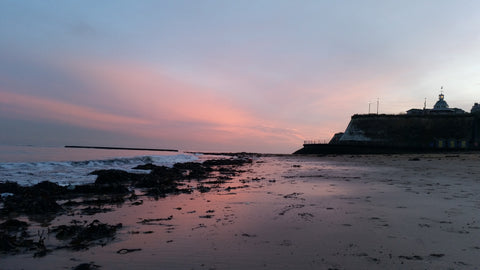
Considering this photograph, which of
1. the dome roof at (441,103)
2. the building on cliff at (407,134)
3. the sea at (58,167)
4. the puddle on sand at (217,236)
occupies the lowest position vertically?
the sea at (58,167)

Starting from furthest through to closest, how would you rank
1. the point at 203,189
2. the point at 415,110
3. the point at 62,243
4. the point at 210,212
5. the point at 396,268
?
1. the point at 415,110
2. the point at 203,189
3. the point at 210,212
4. the point at 62,243
5. the point at 396,268

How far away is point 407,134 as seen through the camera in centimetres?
5522

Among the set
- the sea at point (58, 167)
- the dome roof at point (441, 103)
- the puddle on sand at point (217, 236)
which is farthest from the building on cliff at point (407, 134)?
the puddle on sand at point (217, 236)

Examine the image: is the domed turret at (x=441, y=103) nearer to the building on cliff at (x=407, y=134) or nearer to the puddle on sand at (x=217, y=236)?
the building on cliff at (x=407, y=134)

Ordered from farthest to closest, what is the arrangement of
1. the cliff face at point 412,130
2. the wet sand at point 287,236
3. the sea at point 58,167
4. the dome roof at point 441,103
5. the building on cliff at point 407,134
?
the dome roof at point 441,103 < the cliff face at point 412,130 < the building on cliff at point 407,134 < the sea at point 58,167 < the wet sand at point 287,236

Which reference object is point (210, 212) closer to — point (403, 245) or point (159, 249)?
point (159, 249)

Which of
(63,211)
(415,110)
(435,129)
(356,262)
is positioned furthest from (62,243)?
(415,110)

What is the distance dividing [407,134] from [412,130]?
1365 mm

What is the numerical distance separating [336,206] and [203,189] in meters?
4.58

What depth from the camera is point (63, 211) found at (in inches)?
229

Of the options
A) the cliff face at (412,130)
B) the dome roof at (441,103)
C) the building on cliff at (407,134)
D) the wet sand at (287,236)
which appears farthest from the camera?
the dome roof at (441,103)

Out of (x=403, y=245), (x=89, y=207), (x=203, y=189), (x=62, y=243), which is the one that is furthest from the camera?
(x=203, y=189)

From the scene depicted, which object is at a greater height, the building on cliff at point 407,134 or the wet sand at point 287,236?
the building on cliff at point 407,134

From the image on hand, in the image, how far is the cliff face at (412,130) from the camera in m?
50.1
